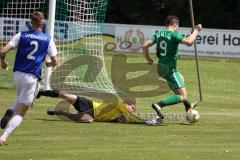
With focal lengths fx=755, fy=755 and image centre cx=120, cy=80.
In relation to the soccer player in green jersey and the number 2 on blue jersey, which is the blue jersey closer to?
the number 2 on blue jersey

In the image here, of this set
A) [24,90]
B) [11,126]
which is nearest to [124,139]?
[24,90]

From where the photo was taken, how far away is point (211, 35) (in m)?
39.8

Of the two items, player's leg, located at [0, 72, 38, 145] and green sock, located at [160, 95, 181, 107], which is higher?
player's leg, located at [0, 72, 38, 145]

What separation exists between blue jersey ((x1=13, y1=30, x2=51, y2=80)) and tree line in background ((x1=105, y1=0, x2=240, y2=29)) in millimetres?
45777

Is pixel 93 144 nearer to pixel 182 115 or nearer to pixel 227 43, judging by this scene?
pixel 182 115

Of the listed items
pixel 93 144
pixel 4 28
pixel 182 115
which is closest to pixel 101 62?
pixel 4 28

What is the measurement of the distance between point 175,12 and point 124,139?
154ft

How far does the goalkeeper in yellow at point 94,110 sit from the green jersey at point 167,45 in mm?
1091

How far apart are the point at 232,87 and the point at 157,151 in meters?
14.7

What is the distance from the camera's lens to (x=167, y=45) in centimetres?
1444

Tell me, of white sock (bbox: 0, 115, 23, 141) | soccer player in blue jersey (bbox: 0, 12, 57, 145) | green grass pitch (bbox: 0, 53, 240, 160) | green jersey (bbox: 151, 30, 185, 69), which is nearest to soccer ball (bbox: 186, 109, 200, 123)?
green grass pitch (bbox: 0, 53, 240, 160)

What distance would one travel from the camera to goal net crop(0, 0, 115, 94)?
2105cm

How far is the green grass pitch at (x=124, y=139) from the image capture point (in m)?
10.5

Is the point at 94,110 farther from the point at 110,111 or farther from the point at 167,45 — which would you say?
the point at 167,45
